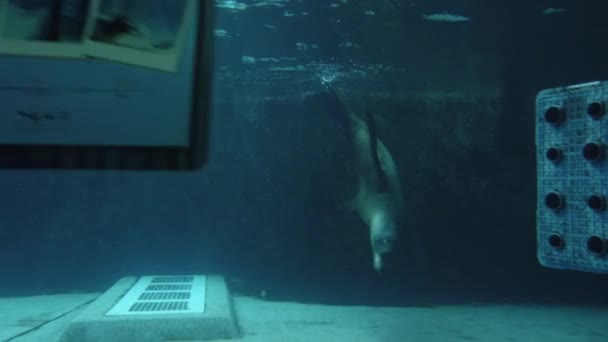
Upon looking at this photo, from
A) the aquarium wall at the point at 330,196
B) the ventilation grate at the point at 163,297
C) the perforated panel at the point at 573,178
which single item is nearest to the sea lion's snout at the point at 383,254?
the aquarium wall at the point at 330,196

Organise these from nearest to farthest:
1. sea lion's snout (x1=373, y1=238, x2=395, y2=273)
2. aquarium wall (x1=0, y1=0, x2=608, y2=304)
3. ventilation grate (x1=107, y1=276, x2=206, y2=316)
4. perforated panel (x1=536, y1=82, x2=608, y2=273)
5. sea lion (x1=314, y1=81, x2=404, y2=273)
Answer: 1. perforated panel (x1=536, y1=82, x2=608, y2=273)
2. ventilation grate (x1=107, y1=276, x2=206, y2=316)
3. sea lion's snout (x1=373, y1=238, x2=395, y2=273)
4. sea lion (x1=314, y1=81, x2=404, y2=273)
5. aquarium wall (x1=0, y1=0, x2=608, y2=304)

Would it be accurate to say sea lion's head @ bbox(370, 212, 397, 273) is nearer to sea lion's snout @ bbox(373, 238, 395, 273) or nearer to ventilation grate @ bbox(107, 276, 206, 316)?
sea lion's snout @ bbox(373, 238, 395, 273)

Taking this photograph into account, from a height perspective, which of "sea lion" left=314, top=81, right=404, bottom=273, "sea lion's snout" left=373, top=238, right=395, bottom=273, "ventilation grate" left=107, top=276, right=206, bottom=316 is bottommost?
"ventilation grate" left=107, top=276, right=206, bottom=316

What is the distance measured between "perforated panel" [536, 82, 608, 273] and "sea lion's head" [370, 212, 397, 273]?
282 inches

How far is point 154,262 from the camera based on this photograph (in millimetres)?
14234

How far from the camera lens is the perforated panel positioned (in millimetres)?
2592

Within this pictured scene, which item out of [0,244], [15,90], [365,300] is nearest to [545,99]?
[15,90]

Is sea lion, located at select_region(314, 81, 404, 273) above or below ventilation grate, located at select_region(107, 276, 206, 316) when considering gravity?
above

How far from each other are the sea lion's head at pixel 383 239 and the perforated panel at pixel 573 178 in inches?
282

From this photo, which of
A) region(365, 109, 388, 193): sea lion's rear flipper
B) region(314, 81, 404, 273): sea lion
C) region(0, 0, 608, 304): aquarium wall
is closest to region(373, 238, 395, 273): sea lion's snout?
region(314, 81, 404, 273): sea lion

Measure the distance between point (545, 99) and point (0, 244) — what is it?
1511cm

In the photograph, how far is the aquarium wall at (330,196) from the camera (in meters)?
13.9

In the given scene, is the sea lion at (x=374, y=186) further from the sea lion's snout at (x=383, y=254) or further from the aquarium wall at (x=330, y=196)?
the aquarium wall at (x=330, y=196)

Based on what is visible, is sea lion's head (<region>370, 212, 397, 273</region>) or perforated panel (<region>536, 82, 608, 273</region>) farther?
sea lion's head (<region>370, 212, 397, 273</region>)
